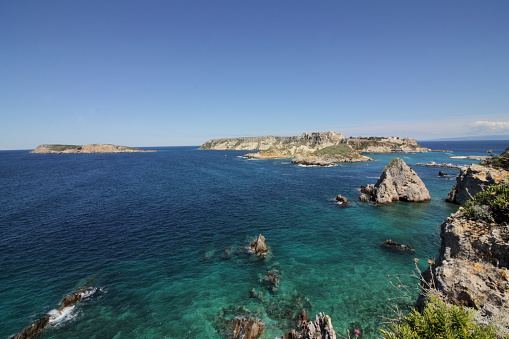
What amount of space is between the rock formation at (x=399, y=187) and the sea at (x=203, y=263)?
2900 millimetres

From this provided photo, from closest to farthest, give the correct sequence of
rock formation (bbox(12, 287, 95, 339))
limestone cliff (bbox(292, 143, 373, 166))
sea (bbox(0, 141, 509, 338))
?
1. rock formation (bbox(12, 287, 95, 339))
2. sea (bbox(0, 141, 509, 338))
3. limestone cliff (bbox(292, 143, 373, 166))

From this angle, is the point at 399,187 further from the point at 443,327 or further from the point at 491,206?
the point at 443,327

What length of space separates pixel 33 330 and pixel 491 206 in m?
37.2

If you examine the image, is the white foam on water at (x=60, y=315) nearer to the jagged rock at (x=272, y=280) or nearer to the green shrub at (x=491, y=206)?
the jagged rock at (x=272, y=280)

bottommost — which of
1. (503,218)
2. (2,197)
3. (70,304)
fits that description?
(70,304)

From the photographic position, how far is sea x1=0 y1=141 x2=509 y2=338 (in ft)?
70.9

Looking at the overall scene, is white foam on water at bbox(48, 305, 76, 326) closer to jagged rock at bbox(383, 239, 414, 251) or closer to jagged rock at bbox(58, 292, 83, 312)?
jagged rock at bbox(58, 292, 83, 312)

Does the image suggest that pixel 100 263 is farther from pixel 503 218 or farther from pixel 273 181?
pixel 273 181

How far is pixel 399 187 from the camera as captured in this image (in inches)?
2351

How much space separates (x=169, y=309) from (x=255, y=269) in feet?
35.6

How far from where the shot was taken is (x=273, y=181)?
8931cm

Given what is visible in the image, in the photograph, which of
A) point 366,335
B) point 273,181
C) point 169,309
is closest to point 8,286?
point 169,309

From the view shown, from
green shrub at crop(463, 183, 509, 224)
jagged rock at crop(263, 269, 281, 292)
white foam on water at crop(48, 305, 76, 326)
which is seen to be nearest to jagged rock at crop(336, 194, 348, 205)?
jagged rock at crop(263, 269, 281, 292)

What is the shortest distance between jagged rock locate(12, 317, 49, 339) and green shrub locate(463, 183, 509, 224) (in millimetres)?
36110
